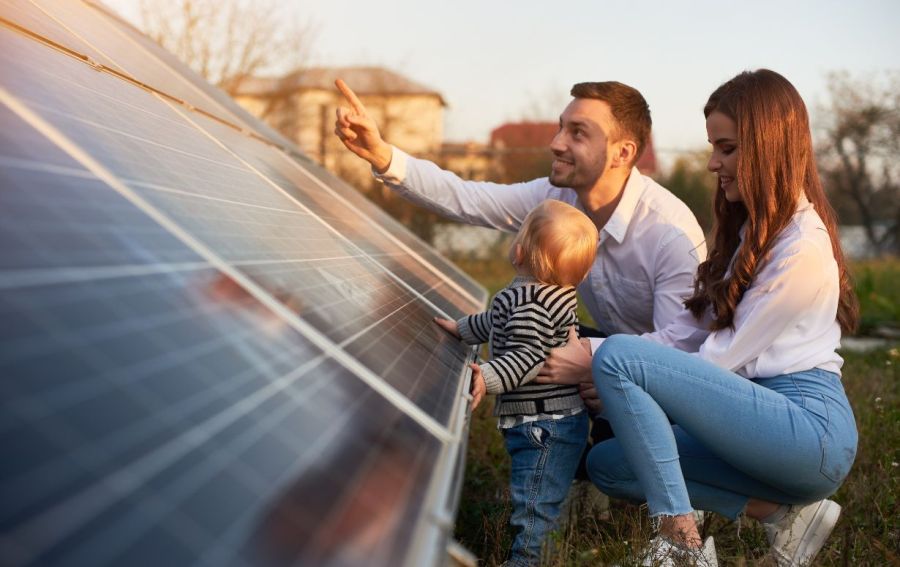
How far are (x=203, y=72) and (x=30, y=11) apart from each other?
1812 centimetres

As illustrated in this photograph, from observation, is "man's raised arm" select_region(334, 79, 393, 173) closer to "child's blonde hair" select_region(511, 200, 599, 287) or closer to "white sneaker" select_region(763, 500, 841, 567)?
"child's blonde hair" select_region(511, 200, 599, 287)

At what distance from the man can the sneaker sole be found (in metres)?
1.09

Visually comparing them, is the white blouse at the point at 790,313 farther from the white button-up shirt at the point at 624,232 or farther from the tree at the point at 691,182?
the tree at the point at 691,182

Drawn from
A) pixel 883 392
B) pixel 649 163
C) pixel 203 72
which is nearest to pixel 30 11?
pixel 883 392

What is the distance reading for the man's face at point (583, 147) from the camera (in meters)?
4.51

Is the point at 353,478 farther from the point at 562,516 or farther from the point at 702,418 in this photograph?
the point at 562,516

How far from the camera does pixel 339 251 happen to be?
3324 millimetres

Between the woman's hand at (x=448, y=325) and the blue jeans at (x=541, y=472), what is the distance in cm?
44

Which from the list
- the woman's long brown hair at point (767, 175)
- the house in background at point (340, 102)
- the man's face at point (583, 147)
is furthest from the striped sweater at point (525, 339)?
the house in background at point (340, 102)

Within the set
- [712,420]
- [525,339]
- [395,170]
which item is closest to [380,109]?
[395,170]

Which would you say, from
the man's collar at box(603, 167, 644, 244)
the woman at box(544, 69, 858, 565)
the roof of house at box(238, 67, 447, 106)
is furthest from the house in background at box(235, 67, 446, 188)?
the woman at box(544, 69, 858, 565)

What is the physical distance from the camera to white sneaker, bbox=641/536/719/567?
9.61 ft

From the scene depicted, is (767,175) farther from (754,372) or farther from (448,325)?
(448,325)

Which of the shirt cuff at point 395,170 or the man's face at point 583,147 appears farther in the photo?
the shirt cuff at point 395,170
